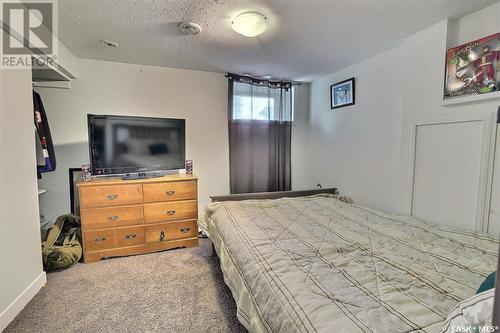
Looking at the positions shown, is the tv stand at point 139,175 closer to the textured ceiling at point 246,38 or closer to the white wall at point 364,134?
the textured ceiling at point 246,38

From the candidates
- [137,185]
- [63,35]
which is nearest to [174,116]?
[137,185]

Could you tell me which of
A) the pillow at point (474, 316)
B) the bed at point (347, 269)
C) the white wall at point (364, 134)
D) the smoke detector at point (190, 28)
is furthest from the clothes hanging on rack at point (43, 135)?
the white wall at point (364, 134)

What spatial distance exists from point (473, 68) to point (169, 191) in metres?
2.89

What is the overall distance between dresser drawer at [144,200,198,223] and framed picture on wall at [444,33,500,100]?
2.65m

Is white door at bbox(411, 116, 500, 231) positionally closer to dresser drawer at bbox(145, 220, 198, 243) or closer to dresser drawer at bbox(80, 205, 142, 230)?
dresser drawer at bbox(145, 220, 198, 243)

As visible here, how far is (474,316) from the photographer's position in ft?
2.05

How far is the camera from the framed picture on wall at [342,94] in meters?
2.94

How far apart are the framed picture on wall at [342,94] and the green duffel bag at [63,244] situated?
341cm

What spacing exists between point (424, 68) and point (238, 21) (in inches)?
65.0

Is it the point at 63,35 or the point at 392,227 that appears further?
the point at 63,35

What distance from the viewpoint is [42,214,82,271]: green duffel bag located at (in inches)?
87.8

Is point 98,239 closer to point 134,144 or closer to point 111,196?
point 111,196

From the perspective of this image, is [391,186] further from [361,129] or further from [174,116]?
[174,116]

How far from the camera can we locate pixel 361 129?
283 cm
